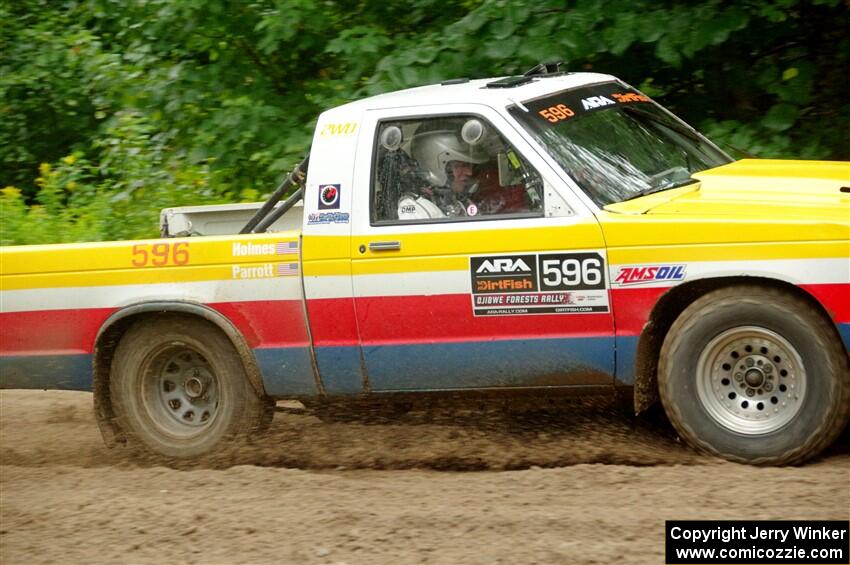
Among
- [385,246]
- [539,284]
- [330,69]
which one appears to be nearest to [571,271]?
[539,284]

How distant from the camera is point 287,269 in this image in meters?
6.37

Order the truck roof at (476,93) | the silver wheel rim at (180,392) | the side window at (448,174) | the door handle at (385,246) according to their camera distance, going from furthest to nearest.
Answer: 1. the silver wheel rim at (180,392)
2. the truck roof at (476,93)
3. the door handle at (385,246)
4. the side window at (448,174)

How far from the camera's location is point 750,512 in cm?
481

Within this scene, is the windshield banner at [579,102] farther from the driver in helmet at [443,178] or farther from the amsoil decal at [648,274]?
the amsoil decal at [648,274]

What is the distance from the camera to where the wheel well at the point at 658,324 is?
225 inches

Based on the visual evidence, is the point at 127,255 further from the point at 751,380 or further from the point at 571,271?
the point at 751,380

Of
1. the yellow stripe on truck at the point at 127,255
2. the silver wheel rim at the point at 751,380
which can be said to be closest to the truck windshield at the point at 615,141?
the silver wheel rim at the point at 751,380

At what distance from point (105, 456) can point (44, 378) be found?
66 cm

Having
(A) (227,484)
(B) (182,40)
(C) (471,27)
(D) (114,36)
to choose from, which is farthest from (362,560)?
(D) (114,36)

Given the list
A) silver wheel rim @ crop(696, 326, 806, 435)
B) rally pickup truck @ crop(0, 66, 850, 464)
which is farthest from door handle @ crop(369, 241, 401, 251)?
silver wheel rim @ crop(696, 326, 806, 435)

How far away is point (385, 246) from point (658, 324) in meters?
1.38

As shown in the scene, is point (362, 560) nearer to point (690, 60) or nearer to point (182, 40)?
point (690, 60)

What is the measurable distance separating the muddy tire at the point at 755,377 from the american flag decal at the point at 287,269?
74.6 inches

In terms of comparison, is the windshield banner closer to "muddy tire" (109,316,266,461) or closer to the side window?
the side window
